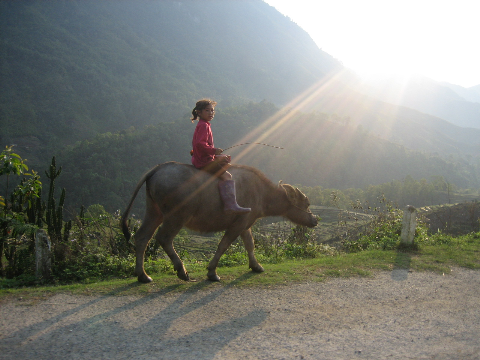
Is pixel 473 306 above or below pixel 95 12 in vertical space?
below

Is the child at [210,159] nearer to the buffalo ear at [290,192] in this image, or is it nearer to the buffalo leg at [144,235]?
the buffalo leg at [144,235]

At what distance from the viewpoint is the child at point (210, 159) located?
5051 mm

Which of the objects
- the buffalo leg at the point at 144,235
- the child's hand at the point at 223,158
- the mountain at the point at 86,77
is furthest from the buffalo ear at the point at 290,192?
the mountain at the point at 86,77

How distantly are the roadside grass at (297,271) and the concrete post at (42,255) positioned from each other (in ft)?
1.31

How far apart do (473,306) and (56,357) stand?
15.9 feet

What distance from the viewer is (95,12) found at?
192 metres

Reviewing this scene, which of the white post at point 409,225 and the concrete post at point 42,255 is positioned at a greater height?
the white post at point 409,225

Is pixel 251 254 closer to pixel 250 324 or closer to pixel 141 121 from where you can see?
pixel 250 324

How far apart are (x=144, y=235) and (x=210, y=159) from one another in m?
1.49

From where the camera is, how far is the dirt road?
3008mm

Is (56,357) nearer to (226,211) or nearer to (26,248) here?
(226,211)

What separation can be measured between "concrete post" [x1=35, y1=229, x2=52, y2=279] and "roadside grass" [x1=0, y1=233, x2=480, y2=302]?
40cm

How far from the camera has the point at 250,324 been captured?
363 cm

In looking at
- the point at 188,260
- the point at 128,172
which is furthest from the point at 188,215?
the point at 128,172
